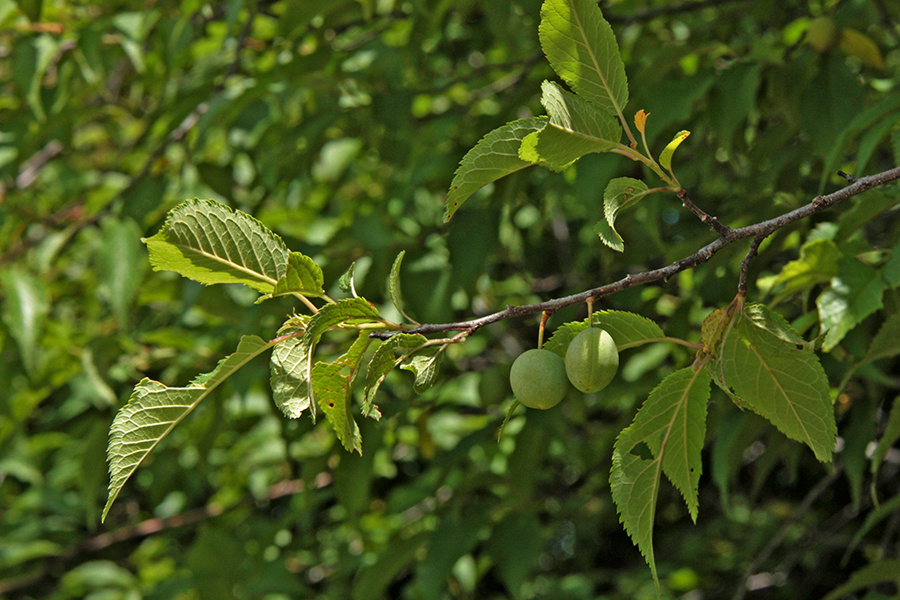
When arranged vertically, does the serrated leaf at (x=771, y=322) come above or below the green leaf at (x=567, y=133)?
below

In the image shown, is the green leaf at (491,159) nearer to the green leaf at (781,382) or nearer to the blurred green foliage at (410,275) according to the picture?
the green leaf at (781,382)

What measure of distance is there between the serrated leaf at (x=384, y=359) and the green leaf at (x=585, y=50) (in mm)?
306

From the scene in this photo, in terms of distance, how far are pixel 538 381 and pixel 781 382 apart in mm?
258

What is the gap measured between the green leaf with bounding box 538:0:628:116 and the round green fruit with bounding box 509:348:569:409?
0.88 feet

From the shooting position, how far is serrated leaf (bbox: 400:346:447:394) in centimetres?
75

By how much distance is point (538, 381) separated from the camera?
76cm

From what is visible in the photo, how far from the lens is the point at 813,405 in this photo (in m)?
0.77

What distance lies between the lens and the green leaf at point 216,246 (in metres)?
0.75

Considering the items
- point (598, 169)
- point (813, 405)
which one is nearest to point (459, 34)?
point (598, 169)

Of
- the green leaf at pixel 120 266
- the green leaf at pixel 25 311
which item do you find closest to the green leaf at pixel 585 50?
the green leaf at pixel 120 266

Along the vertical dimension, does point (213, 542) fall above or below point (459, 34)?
below

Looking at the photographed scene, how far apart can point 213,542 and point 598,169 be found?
1475mm

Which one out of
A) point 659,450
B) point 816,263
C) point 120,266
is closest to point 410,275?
point 120,266

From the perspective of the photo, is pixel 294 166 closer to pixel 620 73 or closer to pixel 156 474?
pixel 156 474
